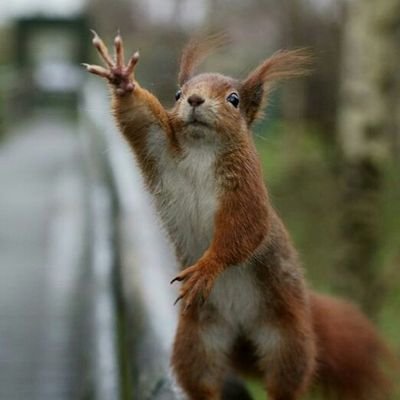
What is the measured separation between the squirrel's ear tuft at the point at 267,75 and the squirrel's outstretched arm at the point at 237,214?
0.40 feet

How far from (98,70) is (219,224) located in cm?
41

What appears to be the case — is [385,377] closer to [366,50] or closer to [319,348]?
[319,348]

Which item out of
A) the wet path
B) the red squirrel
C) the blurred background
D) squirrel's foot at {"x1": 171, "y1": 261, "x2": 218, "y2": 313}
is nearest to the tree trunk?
the blurred background

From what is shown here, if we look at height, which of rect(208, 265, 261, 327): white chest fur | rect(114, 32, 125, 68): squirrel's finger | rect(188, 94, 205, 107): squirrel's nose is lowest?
rect(208, 265, 261, 327): white chest fur

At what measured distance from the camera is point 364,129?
682cm

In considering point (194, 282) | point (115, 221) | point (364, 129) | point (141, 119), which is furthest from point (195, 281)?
point (364, 129)

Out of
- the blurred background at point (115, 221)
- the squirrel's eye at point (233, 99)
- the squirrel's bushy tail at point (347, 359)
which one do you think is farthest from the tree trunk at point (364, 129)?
the squirrel's eye at point (233, 99)

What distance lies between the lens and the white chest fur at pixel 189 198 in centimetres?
232

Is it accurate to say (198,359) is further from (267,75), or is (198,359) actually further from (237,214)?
(267,75)

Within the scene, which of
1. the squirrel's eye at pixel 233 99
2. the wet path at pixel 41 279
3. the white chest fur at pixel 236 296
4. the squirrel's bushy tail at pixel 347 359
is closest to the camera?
the squirrel's eye at pixel 233 99

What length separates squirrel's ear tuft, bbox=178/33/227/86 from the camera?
241cm

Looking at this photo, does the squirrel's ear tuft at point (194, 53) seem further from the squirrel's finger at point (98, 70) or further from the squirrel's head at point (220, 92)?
the squirrel's finger at point (98, 70)

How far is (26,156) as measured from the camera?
500 inches

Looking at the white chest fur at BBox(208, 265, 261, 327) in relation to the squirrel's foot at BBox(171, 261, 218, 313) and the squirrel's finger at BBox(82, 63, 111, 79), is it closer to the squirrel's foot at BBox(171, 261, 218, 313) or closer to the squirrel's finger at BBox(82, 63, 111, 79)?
the squirrel's foot at BBox(171, 261, 218, 313)
